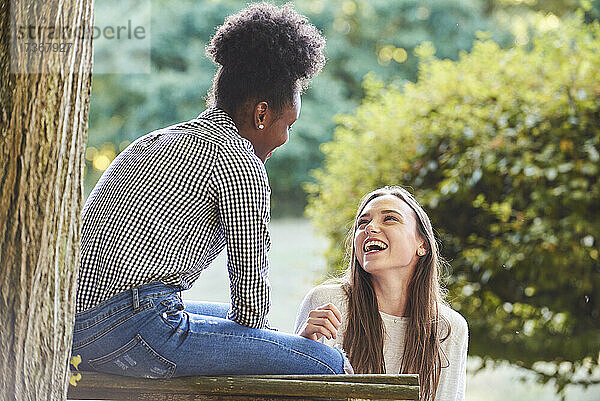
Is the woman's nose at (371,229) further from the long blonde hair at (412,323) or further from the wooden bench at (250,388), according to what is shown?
the wooden bench at (250,388)

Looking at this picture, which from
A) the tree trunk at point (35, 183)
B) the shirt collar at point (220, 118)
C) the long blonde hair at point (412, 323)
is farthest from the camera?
the long blonde hair at point (412, 323)

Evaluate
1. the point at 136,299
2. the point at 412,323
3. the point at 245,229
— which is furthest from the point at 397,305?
the point at 136,299

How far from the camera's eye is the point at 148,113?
5.43 metres

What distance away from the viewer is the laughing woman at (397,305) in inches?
84.0

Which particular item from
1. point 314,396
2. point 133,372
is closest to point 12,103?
point 133,372

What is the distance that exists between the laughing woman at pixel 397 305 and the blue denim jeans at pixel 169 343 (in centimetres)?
47

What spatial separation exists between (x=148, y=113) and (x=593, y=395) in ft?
10.4

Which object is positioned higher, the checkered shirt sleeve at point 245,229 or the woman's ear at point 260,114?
the woman's ear at point 260,114

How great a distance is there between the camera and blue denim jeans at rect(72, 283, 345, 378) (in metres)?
1.58

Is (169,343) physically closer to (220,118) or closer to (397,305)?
(220,118)

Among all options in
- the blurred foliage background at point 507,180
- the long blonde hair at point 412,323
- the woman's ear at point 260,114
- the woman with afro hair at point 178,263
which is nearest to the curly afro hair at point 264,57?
the woman's ear at point 260,114

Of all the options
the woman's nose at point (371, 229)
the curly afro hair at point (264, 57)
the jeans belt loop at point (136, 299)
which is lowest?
the jeans belt loop at point (136, 299)

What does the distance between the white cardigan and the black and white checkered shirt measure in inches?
21.0

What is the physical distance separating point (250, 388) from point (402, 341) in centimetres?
70
